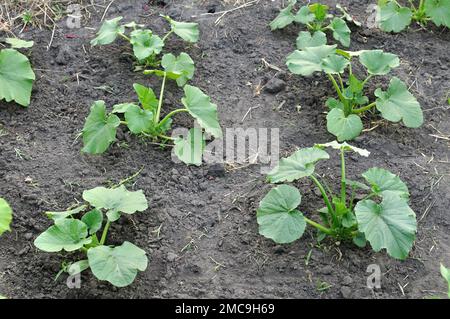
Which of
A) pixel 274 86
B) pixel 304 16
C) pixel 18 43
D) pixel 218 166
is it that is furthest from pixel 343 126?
pixel 18 43

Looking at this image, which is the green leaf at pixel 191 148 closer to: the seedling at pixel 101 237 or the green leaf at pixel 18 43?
the seedling at pixel 101 237

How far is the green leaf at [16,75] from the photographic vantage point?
399 centimetres

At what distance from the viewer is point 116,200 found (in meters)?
3.24

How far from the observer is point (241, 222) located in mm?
3389

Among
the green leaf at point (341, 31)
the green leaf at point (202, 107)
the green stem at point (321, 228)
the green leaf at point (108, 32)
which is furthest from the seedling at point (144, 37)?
the green stem at point (321, 228)

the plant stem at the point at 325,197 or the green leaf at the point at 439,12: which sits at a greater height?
the green leaf at the point at 439,12

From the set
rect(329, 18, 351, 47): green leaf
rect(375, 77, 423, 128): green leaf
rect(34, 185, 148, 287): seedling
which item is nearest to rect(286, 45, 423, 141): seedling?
rect(375, 77, 423, 128): green leaf

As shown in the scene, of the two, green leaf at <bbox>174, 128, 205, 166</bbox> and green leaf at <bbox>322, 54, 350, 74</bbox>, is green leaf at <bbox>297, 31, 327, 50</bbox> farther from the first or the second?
green leaf at <bbox>174, 128, 205, 166</bbox>

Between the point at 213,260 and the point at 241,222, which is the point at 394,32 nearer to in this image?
the point at 241,222

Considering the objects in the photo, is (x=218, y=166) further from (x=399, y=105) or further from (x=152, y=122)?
(x=399, y=105)

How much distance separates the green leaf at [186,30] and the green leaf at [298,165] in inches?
53.1

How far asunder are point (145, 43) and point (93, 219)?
4.47ft
